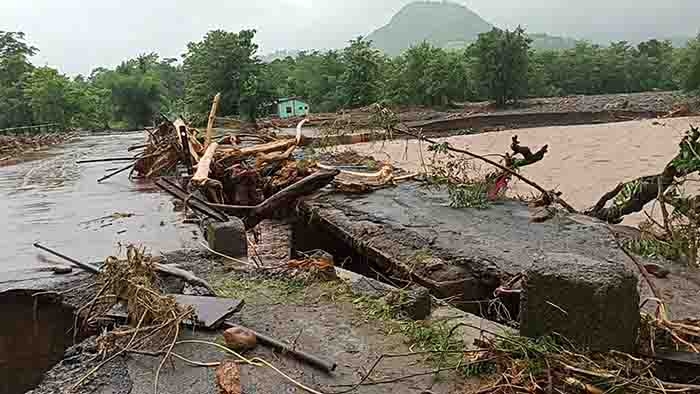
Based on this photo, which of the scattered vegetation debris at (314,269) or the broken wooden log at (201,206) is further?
the broken wooden log at (201,206)

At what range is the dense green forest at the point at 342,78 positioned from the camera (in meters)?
32.6

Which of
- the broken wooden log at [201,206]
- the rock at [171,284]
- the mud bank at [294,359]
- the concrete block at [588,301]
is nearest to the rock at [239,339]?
the mud bank at [294,359]

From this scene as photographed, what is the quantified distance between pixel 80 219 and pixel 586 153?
13.3 m

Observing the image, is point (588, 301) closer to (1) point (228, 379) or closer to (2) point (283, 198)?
(1) point (228, 379)

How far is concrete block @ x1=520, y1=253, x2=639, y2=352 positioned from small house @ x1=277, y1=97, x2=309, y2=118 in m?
36.8

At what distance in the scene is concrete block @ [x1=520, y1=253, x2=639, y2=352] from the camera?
2873 mm

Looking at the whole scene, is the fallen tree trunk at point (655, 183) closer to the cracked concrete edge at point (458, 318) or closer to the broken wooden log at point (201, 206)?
the cracked concrete edge at point (458, 318)

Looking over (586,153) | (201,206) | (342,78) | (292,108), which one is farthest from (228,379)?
(292,108)

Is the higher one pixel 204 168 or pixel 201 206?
pixel 204 168

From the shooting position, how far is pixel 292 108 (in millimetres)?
41688

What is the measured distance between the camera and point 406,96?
41594 mm

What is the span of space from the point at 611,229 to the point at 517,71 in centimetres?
3560

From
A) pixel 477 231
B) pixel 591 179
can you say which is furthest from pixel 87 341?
pixel 591 179

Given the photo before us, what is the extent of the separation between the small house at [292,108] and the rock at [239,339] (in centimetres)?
3602
